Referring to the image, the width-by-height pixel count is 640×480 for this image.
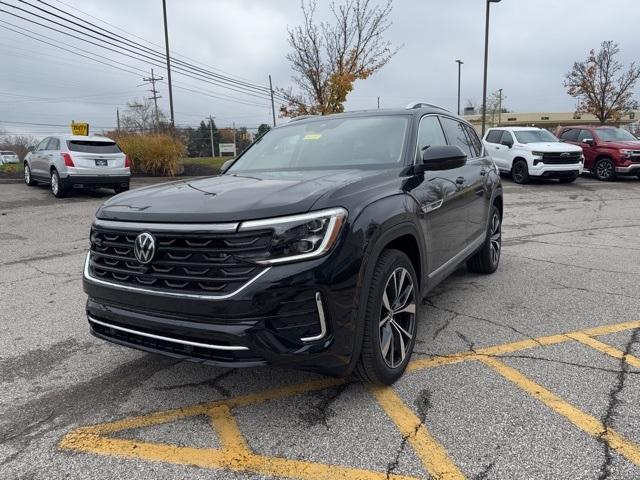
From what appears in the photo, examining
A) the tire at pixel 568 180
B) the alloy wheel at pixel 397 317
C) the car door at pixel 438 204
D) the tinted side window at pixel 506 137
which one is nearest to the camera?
the alloy wheel at pixel 397 317

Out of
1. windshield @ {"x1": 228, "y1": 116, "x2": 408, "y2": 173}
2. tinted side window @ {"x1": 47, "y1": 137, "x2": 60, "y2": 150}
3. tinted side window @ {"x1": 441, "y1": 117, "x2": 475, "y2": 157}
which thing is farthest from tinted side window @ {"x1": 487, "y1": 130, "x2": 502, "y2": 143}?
windshield @ {"x1": 228, "y1": 116, "x2": 408, "y2": 173}

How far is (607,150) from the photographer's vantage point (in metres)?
17.7

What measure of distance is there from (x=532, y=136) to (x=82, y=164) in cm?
1423

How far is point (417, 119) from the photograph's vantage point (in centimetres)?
Result: 419

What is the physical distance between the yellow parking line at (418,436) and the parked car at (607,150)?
699 inches

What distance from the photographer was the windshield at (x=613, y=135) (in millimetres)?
18188

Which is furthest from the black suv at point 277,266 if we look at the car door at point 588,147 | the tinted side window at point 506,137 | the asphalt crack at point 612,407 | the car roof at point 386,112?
the car door at point 588,147

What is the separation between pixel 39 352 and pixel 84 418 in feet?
4.15

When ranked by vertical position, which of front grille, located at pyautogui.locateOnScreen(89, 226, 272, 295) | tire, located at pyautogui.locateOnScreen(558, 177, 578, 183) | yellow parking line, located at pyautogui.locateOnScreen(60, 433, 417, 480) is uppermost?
front grille, located at pyautogui.locateOnScreen(89, 226, 272, 295)

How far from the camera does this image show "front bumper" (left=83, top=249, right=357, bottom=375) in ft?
8.23

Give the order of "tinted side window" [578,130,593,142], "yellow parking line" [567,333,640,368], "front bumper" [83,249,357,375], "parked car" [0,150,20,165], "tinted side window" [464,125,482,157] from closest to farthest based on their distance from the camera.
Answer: "front bumper" [83,249,357,375], "yellow parking line" [567,333,640,368], "tinted side window" [464,125,482,157], "tinted side window" [578,130,593,142], "parked car" [0,150,20,165]

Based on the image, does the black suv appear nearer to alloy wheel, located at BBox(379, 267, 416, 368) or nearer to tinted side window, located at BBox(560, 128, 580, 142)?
alloy wheel, located at BBox(379, 267, 416, 368)

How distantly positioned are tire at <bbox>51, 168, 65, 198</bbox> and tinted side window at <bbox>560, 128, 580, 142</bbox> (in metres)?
17.7

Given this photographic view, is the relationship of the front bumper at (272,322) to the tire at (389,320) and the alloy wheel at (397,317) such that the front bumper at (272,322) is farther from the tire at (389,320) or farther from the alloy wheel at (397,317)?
the alloy wheel at (397,317)
